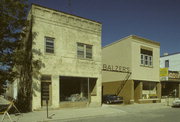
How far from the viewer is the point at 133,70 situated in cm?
2247

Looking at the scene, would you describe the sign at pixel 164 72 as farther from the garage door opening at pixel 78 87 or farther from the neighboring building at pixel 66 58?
the garage door opening at pixel 78 87

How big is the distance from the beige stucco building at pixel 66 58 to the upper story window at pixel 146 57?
816 cm

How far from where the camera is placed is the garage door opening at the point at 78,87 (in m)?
18.4

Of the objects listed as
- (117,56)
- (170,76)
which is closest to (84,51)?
(117,56)

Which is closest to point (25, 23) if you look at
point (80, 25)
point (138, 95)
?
point (80, 25)

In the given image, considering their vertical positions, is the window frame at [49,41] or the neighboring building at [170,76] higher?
the window frame at [49,41]

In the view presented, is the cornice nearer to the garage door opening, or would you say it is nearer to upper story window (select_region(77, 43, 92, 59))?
upper story window (select_region(77, 43, 92, 59))

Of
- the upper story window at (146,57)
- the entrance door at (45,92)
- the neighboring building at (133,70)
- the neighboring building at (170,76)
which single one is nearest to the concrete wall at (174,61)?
the neighboring building at (170,76)

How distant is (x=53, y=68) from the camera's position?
51.7ft

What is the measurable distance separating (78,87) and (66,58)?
4162 millimetres

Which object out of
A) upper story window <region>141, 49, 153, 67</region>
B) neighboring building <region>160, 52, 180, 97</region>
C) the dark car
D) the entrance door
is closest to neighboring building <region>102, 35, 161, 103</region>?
upper story window <region>141, 49, 153, 67</region>

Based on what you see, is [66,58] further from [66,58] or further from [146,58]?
[146,58]

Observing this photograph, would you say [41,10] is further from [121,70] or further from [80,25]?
[121,70]

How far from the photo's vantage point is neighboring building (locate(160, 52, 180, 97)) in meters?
25.5
